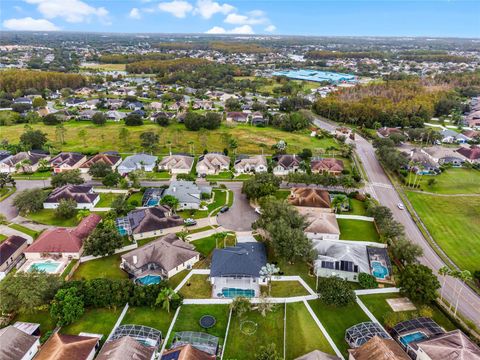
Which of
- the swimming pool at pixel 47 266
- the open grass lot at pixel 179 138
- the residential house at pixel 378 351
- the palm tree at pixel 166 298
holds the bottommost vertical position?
the open grass lot at pixel 179 138

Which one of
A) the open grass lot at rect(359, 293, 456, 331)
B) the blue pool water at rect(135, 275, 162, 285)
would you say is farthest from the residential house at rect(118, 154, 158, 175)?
the open grass lot at rect(359, 293, 456, 331)

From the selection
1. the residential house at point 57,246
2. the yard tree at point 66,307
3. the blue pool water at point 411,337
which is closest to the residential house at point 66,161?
the residential house at point 57,246

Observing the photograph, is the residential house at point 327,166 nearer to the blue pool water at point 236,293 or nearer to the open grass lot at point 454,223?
the open grass lot at point 454,223

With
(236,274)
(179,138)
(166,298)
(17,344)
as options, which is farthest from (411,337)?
(179,138)

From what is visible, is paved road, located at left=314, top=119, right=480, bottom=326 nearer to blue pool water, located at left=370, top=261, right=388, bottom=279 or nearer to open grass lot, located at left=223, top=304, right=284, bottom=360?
blue pool water, located at left=370, top=261, right=388, bottom=279

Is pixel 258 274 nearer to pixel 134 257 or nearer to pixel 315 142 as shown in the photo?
pixel 134 257

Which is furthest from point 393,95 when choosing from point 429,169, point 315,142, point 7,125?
point 7,125
